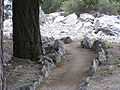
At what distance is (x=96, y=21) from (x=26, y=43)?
16.4 metres

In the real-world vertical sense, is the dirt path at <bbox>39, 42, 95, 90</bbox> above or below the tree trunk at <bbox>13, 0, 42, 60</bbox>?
below

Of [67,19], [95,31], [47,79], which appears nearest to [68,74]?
[47,79]

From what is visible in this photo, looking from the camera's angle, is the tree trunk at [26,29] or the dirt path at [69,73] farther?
the tree trunk at [26,29]

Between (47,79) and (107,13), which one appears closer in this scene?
(47,79)

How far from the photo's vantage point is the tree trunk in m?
12.0

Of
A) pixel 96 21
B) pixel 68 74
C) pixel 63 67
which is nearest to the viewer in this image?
pixel 68 74

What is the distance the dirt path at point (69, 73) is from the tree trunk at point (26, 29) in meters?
1.20

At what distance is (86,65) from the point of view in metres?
11.8

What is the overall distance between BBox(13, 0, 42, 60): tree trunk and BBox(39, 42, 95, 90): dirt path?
1205 mm

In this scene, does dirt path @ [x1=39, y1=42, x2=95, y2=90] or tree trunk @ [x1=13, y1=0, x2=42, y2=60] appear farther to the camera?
tree trunk @ [x1=13, y1=0, x2=42, y2=60]

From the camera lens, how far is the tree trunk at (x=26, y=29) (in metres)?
12.0

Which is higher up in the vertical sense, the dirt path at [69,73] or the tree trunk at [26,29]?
the tree trunk at [26,29]

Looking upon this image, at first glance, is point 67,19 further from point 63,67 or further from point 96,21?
point 63,67

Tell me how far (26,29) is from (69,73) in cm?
233
